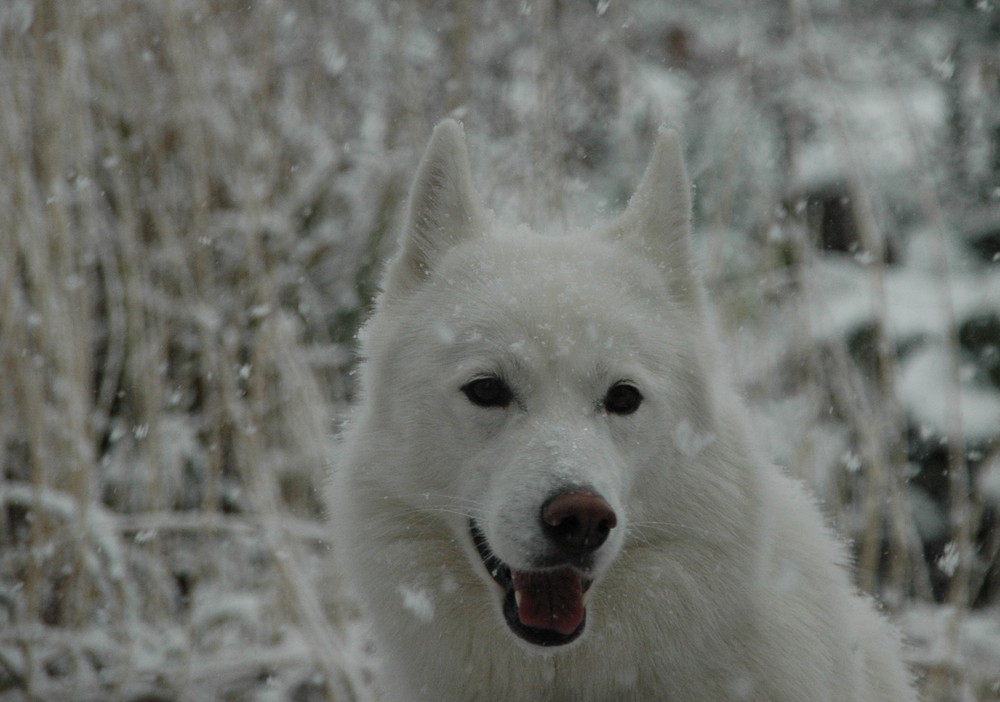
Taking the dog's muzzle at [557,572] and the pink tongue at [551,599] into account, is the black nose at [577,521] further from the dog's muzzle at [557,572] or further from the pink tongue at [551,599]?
the pink tongue at [551,599]

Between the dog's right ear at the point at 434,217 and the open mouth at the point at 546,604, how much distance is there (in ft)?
2.68

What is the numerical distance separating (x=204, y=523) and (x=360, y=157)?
2051 millimetres

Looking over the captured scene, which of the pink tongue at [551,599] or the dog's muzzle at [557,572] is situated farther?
the pink tongue at [551,599]

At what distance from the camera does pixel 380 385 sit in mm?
2283

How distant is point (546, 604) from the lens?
192cm

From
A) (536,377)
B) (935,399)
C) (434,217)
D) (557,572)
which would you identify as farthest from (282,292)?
(935,399)

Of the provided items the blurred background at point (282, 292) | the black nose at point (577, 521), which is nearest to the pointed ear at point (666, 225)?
the black nose at point (577, 521)

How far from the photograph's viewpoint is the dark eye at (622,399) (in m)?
2.07

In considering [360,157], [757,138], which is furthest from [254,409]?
[757,138]

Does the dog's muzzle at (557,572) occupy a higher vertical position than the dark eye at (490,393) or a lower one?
lower

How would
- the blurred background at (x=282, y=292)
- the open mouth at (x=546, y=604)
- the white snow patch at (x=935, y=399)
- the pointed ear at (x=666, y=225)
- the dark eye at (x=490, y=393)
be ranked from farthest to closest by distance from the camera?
the white snow patch at (x=935, y=399) → the blurred background at (x=282, y=292) → the pointed ear at (x=666, y=225) → the dark eye at (x=490, y=393) → the open mouth at (x=546, y=604)

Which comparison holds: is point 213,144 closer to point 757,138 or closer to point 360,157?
point 360,157

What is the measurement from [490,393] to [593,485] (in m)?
0.38

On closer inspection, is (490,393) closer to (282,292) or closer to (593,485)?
(593,485)
